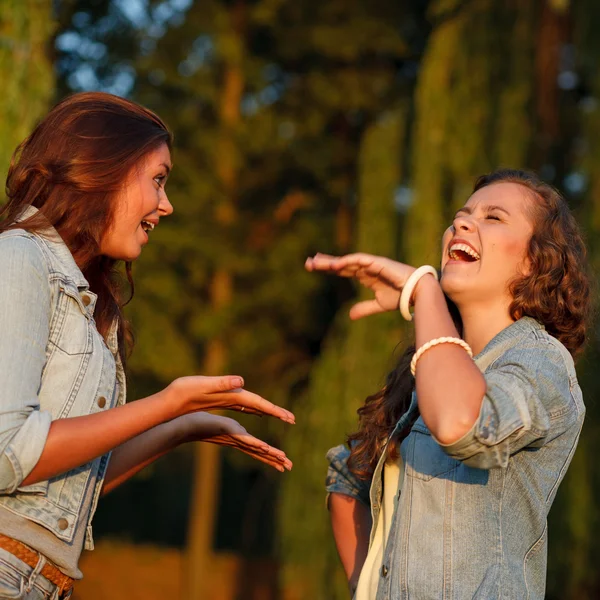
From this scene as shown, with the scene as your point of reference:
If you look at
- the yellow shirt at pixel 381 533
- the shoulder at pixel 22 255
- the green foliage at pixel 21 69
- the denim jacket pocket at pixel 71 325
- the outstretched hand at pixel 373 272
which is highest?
the green foliage at pixel 21 69

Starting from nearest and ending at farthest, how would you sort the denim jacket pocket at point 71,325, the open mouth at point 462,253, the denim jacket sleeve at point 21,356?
the denim jacket sleeve at point 21,356
the denim jacket pocket at point 71,325
the open mouth at point 462,253

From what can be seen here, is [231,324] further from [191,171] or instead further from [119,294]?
[119,294]

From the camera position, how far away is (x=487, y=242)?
2301 mm

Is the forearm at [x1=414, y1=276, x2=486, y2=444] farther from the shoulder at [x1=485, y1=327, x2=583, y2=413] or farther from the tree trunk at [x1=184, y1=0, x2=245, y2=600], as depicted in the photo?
the tree trunk at [x1=184, y1=0, x2=245, y2=600]

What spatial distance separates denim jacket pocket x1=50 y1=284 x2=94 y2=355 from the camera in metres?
2.11

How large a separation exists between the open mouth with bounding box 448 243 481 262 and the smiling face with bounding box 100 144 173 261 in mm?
734

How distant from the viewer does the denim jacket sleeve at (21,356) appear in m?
1.89

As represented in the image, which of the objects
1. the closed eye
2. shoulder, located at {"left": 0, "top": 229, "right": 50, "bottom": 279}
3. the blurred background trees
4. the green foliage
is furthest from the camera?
the blurred background trees

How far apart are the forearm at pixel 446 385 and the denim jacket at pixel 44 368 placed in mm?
718

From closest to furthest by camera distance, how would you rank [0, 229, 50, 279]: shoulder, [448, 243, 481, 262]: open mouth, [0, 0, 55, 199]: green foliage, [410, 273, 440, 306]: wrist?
[0, 229, 50, 279]: shoulder, [410, 273, 440, 306]: wrist, [448, 243, 481, 262]: open mouth, [0, 0, 55, 199]: green foliage

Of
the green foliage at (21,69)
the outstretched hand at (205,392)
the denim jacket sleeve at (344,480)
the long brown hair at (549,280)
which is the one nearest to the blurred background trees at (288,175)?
the green foliage at (21,69)

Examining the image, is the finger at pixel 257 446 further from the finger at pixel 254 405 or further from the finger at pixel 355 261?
the finger at pixel 355 261

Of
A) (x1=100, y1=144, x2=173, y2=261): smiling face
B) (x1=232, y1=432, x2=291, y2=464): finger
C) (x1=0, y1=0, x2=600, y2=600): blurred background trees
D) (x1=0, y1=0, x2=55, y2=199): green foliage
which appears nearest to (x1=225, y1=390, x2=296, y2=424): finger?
(x1=232, y1=432, x2=291, y2=464): finger

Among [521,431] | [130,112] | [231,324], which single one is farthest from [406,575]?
[231,324]
